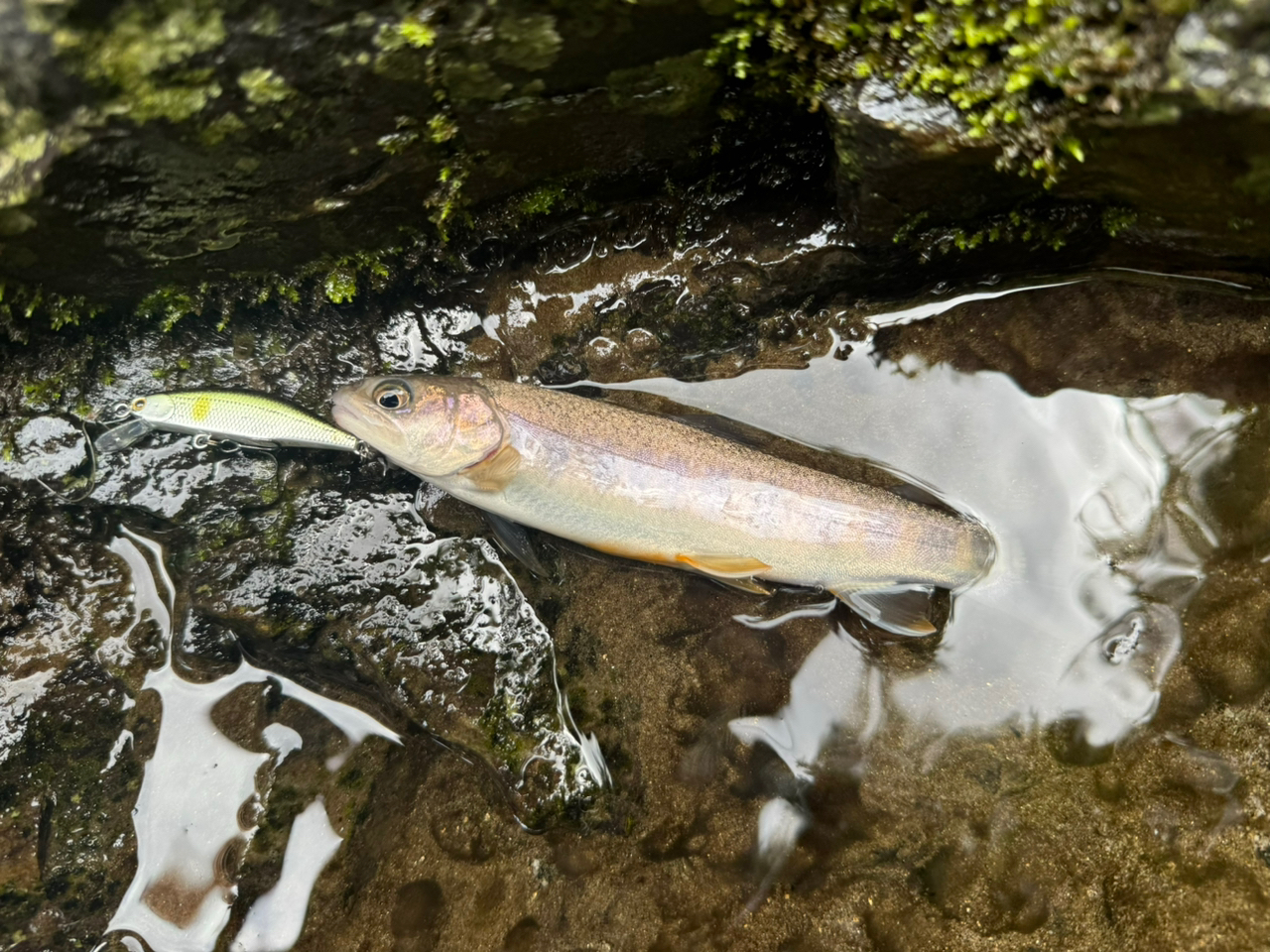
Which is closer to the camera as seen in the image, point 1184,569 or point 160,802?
point 1184,569

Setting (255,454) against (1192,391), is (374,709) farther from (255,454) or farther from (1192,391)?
(1192,391)

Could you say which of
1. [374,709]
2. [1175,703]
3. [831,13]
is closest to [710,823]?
[374,709]

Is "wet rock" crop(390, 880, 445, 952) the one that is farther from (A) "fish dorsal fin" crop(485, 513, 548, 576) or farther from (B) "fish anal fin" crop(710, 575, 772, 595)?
(B) "fish anal fin" crop(710, 575, 772, 595)

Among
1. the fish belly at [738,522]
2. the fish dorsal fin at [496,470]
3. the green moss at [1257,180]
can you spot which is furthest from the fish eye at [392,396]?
the green moss at [1257,180]

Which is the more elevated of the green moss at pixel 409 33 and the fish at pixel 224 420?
the green moss at pixel 409 33

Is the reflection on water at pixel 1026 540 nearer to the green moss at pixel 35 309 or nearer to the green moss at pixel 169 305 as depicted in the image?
the green moss at pixel 169 305

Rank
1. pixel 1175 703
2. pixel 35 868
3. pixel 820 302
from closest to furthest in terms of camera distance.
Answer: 1. pixel 1175 703
2. pixel 35 868
3. pixel 820 302

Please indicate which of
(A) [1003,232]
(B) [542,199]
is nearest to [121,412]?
(B) [542,199]

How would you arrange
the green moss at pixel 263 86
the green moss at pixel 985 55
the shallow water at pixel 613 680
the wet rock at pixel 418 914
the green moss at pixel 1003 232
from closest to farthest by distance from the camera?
the green moss at pixel 985 55
the green moss at pixel 263 86
the green moss at pixel 1003 232
the shallow water at pixel 613 680
the wet rock at pixel 418 914
